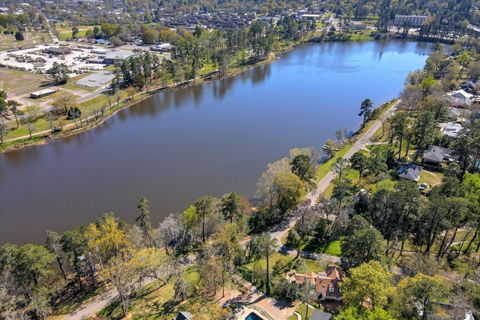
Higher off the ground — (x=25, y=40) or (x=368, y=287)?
(x=25, y=40)

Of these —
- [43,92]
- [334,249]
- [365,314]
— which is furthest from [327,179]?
[43,92]

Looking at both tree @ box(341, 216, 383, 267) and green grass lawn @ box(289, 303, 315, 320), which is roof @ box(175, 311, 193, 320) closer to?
green grass lawn @ box(289, 303, 315, 320)

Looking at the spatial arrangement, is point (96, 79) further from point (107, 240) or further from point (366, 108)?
point (107, 240)

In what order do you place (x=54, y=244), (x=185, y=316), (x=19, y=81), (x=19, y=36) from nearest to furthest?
(x=185, y=316), (x=54, y=244), (x=19, y=81), (x=19, y=36)

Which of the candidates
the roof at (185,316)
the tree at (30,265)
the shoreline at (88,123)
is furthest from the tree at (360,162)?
the shoreline at (88,123)

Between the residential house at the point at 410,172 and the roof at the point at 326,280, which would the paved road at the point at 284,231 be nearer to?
the roof at the point at 326,280

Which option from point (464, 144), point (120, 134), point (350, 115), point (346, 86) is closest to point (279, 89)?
point (346, 86)

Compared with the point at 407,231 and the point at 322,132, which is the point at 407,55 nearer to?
the point at 322,132
